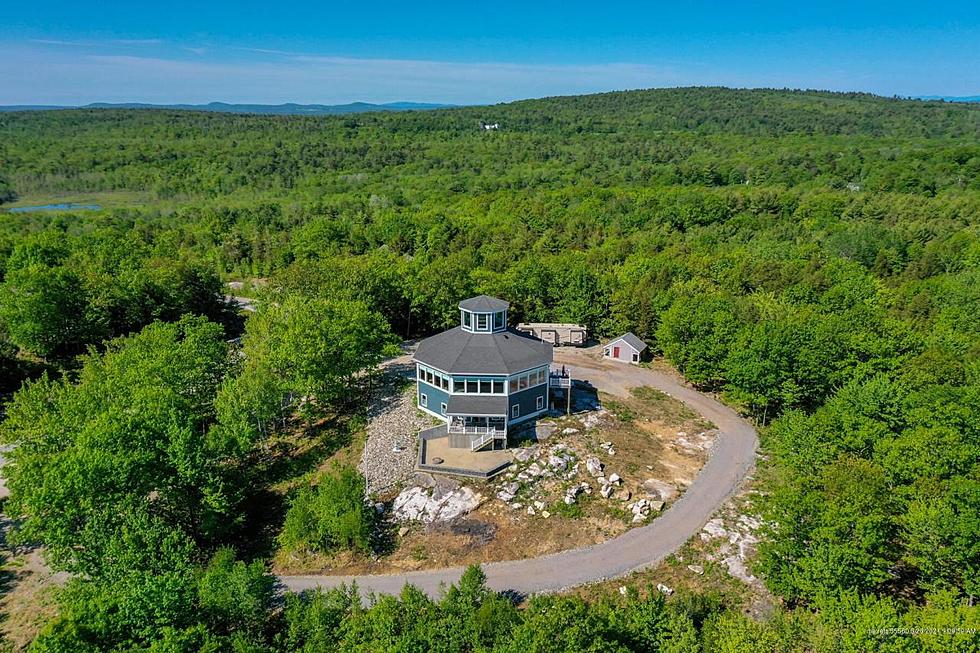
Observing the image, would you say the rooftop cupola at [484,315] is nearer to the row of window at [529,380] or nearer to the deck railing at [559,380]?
the row of window at [529,380]

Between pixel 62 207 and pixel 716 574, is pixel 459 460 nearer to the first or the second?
pixel 716 574

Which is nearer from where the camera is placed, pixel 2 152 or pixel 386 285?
pixel 386 285

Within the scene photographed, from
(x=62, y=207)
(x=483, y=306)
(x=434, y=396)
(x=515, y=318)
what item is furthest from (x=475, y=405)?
(x=62, y=207)

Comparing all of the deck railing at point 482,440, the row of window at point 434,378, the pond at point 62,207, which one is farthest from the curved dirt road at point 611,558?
the pond at point 62,207

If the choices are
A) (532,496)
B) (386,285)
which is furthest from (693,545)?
(386,285)

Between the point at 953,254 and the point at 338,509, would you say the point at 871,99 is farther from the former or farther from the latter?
the point at 338,509

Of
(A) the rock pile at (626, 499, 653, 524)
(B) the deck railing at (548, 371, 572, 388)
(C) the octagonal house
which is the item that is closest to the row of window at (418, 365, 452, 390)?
(C) the octagonal house

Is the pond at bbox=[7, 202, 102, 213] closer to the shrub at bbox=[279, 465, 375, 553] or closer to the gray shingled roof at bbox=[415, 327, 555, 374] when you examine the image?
the gray shingled roof at bbox=[415, 327, 555, 374]
